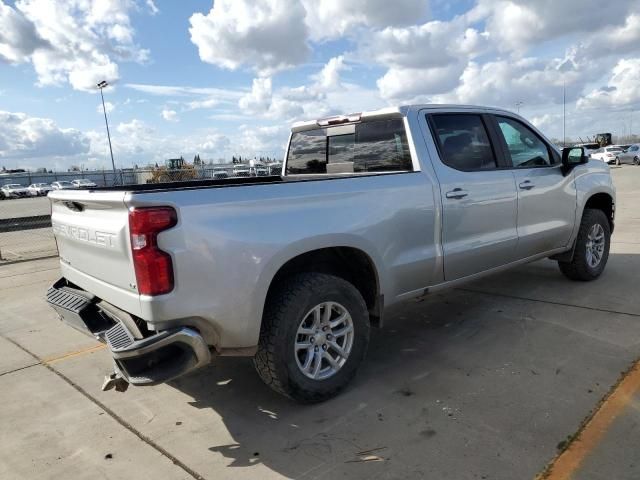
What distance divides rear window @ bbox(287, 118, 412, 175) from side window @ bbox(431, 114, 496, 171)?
0.34m

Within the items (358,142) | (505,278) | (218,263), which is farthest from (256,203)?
(505,278)

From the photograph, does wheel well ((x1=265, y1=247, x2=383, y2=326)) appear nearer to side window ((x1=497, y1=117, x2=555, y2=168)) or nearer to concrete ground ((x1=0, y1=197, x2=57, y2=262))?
side window ((x1=497, y1=117, x2=555, y2=168))

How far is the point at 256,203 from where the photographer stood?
2.92 m

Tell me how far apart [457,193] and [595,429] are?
1.92 metres

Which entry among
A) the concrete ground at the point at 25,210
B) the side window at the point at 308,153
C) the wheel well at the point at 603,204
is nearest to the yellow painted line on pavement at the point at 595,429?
the wheel well at the point at 603,204

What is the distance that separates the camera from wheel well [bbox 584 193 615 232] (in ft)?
19.2

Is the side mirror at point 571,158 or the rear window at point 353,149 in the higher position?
the rear window at point 353,149

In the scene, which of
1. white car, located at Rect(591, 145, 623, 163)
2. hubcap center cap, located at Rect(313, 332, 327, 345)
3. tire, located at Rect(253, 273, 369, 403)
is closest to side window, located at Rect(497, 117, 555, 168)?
tire, located at Rect(253, 273, 369, 403)

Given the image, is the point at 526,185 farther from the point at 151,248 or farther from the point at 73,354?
the point at 73,354

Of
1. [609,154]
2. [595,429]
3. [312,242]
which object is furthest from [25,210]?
[609,154]

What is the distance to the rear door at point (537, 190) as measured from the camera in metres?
4.78

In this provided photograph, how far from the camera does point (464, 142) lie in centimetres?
439

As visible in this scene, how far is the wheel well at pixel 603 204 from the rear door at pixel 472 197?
1.78 meters

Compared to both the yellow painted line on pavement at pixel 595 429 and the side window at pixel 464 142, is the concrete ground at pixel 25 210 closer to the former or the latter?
the side window at pixel 464 142
